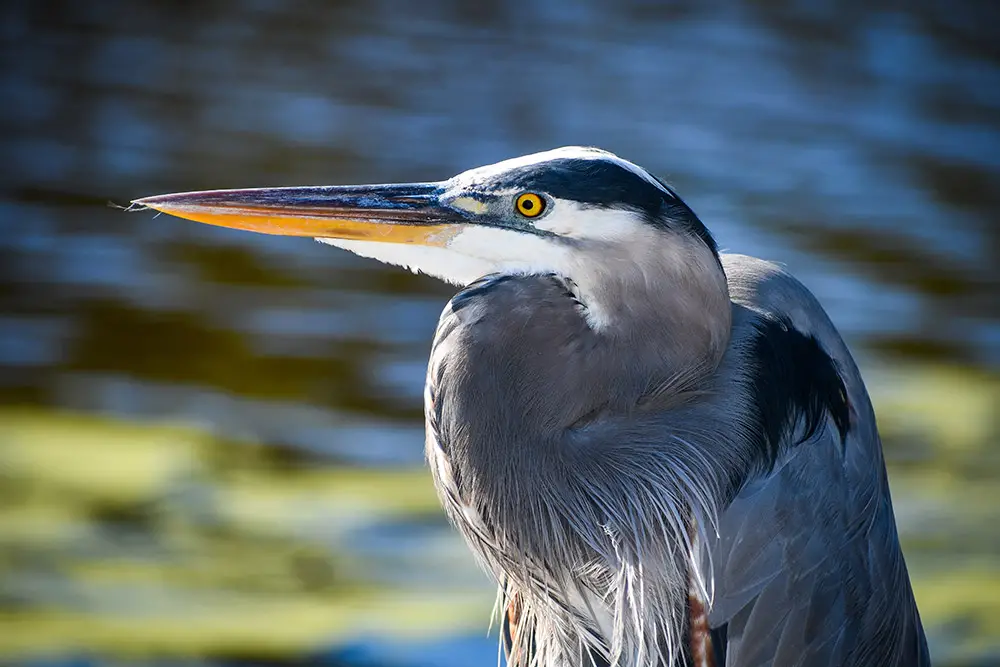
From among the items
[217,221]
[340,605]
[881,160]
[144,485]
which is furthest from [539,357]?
[881,160]

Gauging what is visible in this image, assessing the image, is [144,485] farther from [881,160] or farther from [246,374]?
[881,160]

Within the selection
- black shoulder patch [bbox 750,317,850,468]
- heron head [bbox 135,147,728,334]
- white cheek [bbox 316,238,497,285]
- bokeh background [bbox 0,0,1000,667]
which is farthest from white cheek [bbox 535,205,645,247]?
bokeh background [bbox 0,0,1000,667]

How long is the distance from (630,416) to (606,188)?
0.35 meters

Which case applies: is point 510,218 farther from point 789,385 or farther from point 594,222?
point 789,385

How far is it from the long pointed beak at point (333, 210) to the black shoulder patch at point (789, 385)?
0.53 m

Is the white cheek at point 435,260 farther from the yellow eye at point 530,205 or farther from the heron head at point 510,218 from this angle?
the yellow eye at point 530,205

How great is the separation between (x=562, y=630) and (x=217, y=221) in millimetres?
880

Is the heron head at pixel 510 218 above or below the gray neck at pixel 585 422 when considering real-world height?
above

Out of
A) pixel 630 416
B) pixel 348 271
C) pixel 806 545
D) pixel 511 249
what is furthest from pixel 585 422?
pixel 348 271

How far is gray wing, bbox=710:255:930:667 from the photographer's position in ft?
7.58

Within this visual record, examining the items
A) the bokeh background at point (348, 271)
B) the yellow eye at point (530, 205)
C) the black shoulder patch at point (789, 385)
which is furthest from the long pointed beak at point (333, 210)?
the bokeh background at point (348, 271)

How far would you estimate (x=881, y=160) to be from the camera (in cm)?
750

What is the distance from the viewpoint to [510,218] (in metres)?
2.11

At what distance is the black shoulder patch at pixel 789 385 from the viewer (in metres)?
2.24
